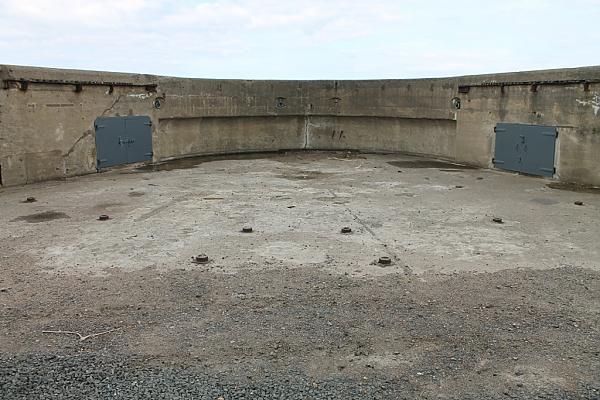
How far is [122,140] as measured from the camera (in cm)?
1192

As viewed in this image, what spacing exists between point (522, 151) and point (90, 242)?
884cm

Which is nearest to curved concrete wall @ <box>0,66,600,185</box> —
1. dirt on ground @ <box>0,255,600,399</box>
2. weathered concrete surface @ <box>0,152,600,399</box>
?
weathered concrete surface @ <box>0,152,600,399</box>

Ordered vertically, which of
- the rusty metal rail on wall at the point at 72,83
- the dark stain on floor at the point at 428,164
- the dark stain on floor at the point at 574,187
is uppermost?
the rusty metal rail on wall at the point at 72,83

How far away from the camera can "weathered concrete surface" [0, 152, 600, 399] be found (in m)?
3.06

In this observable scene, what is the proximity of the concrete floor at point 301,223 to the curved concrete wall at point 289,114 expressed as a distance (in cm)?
89

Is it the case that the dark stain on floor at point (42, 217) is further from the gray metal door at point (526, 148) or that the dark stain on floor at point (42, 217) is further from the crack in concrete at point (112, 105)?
the gray metal door at point (526, 148)

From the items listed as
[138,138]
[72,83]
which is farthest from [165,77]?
[72,83]

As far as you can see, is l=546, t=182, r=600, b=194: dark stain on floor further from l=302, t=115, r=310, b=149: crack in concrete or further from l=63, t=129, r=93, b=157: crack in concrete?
l=63, t=129, r=93, b=157: crack in concrete

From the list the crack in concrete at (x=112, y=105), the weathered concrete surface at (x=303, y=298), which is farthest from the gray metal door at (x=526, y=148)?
the crack in concrete at (x=112, y=105)

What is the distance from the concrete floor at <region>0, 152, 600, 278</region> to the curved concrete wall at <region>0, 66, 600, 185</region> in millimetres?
887

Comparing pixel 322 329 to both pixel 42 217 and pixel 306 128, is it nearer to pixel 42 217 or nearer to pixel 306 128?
pixel 42 217

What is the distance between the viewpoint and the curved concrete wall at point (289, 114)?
959 centimetres

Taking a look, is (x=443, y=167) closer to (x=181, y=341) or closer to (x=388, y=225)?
(x=388, y=225)

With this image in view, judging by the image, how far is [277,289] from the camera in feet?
14.6
